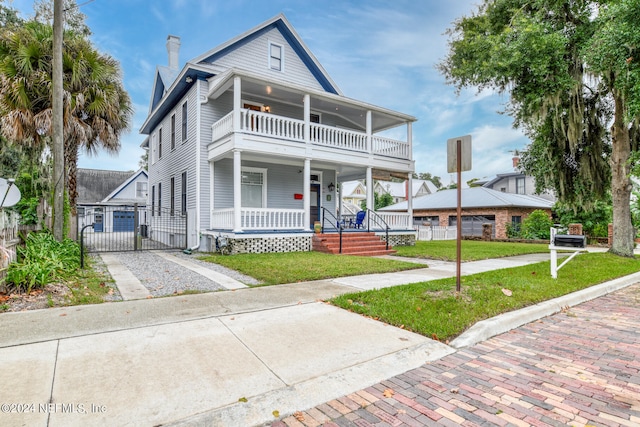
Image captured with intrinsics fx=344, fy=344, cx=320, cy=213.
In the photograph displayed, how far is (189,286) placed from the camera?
6.45 meters

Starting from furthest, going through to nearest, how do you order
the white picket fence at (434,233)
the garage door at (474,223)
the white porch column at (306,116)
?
the garage door at (474,223)
the white picket fence at (434,233)
the white porch column at (306,116)

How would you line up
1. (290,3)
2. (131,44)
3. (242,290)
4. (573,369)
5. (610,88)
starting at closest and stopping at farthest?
(573,369)
(242,290)
(610,88)
(290,3)
(131,44)

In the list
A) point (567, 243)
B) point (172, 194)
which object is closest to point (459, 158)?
point (567, 243)

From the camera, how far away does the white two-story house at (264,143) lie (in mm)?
12078

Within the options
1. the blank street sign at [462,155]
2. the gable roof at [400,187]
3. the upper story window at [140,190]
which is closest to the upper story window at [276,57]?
the blank street sign at [462,155]

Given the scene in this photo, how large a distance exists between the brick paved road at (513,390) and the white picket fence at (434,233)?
722 inches

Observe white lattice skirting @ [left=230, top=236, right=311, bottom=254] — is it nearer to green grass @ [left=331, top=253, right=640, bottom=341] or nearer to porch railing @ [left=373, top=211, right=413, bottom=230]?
porch railing @ [left=373, top=211, right=413, bottom=230]

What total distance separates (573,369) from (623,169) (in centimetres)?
1230

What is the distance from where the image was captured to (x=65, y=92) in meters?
10.8

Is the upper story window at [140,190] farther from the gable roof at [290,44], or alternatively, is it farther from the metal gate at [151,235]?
the gable roof at [290,44]

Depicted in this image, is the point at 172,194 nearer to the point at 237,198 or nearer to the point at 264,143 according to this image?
the point at 237,198

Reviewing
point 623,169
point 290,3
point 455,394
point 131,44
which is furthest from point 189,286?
point 131,44

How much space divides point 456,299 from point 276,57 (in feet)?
46.0

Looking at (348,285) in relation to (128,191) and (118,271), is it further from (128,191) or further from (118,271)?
(128,191)
